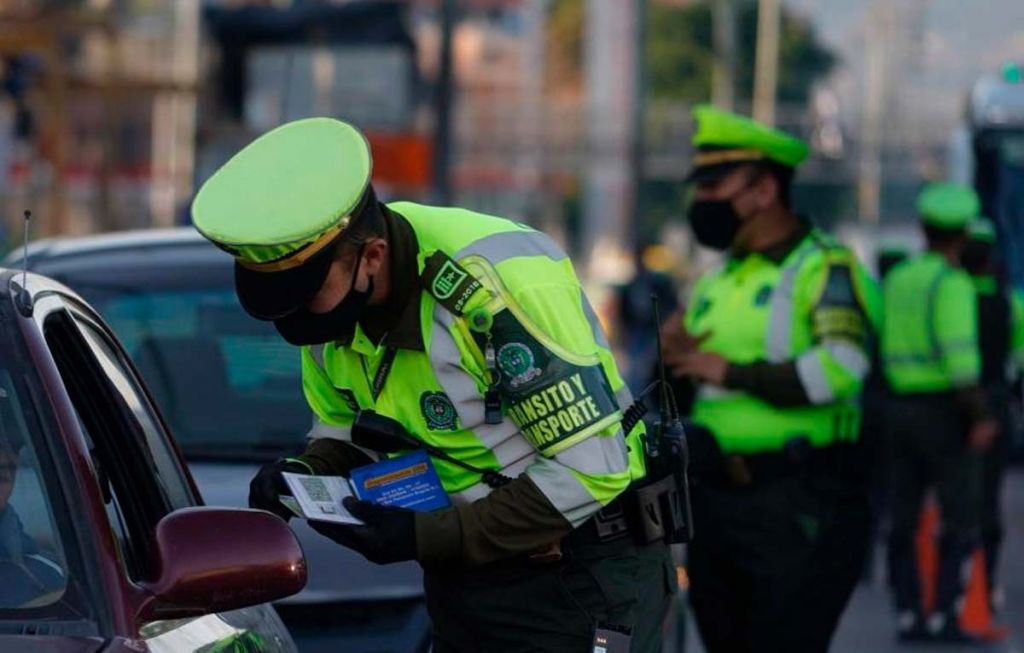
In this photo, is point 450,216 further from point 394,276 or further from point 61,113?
point 61,113

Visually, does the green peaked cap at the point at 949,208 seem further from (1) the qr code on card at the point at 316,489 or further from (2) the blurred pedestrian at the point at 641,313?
(2) the blurred pedestrian at the point at 641,313

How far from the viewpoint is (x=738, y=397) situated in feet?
21.4

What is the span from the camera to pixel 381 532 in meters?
4.07

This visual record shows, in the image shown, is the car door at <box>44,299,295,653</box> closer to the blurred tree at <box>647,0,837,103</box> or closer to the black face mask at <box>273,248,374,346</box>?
the black face mask at <box>273,248,374,346</box>

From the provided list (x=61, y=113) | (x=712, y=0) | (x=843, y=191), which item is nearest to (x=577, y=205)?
(x=712, y=0)

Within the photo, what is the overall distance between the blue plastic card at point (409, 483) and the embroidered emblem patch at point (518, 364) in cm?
24

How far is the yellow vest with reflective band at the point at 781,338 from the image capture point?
6430 millimetres

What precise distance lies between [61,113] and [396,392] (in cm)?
1793

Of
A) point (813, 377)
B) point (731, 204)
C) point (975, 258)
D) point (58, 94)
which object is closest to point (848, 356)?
point (813, 377)

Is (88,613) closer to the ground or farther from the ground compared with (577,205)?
farther from the ground

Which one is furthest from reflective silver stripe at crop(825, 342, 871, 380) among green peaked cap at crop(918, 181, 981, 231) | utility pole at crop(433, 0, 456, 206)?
utility pole at crop(433, 0, 456, 206)

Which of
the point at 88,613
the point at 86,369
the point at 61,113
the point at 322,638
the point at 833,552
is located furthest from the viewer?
the point at 61,113

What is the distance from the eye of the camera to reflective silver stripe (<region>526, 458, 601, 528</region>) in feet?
13.3

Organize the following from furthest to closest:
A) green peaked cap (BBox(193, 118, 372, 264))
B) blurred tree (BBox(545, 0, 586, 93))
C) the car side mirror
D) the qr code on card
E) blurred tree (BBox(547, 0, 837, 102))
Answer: blurred tree (BBox(545, 0, 586, 93)), blurred tree (BBox(547, 0, 837, 102)), the qr code on card, green peaked cap (BBox(193, 118, 372, 264)), the car side mirror
